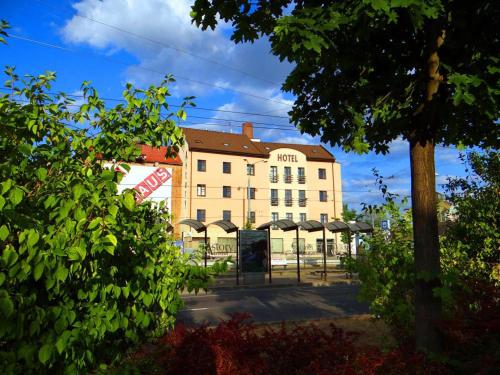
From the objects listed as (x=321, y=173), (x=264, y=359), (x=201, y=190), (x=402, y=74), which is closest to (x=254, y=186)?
(x=201, y=190)

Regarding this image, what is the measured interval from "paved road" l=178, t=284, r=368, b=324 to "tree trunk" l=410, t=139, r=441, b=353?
7.27 metres

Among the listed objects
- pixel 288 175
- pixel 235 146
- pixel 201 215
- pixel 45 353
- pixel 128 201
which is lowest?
pixel 45 353

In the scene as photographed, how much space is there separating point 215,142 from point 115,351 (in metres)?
51.4

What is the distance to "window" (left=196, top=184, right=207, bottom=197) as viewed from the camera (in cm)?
4988

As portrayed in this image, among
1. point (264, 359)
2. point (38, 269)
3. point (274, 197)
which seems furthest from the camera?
point (274, 197)

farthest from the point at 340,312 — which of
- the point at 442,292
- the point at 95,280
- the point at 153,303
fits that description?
the point at 95,280

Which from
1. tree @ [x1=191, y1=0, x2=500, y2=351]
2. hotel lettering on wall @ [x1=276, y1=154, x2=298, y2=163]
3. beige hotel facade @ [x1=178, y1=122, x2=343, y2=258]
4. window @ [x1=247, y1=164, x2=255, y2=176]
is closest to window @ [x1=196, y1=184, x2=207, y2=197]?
beige hotel facade @ [x1=178, y1=122, x2=343, y2=258]

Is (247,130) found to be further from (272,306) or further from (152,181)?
(152,181)

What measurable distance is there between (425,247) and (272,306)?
35.0 ft

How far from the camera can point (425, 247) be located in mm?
4293

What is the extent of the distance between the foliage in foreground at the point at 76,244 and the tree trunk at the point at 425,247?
2.24 metres

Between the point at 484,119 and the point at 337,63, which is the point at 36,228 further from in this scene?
the point at 484,119

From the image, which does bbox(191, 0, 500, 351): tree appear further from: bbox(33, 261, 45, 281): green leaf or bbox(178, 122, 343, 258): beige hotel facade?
bbox(178, 122, 343, 258): beige hotel facade

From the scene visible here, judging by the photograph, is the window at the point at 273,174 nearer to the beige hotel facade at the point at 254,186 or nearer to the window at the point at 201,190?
the beige hotel facade at the point at 254,186
